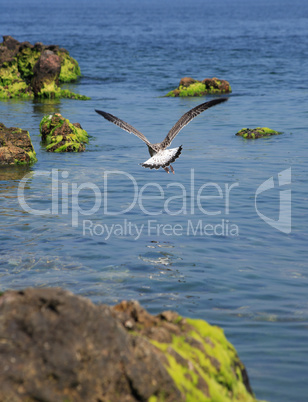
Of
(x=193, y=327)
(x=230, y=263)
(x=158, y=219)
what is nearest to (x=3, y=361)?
(x=193, y=327)

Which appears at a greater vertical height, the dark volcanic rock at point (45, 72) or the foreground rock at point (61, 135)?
the dark volcanic rock at point (45, 72)

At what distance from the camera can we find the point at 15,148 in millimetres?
18703

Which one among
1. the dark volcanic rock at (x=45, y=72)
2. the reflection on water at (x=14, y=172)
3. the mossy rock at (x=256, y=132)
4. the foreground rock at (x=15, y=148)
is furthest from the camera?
the dark volcanic rock at (x=45, y=72)

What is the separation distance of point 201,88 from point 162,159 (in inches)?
785

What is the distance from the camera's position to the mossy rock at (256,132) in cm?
2230

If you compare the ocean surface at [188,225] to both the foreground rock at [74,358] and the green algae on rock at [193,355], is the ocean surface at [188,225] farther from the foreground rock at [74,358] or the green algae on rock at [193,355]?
the foreground rock at [74,358]

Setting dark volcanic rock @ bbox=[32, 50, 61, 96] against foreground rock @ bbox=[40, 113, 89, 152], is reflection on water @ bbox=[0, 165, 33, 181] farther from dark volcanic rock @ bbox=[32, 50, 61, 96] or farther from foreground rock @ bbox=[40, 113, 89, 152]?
dark volcanic rock @ bbox=[32, 50, 61, 96]

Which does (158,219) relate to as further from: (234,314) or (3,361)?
(3,361)

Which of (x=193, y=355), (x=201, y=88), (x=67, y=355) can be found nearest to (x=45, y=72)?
(x=201, y=88)

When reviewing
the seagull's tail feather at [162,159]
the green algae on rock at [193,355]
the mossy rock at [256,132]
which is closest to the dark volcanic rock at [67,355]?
the green algae on rock at [193,355]

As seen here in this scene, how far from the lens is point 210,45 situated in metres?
68.4

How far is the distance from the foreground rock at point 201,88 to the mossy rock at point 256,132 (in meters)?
10.7

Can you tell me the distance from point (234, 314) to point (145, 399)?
13.3ft

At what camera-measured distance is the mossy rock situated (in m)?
22.3
